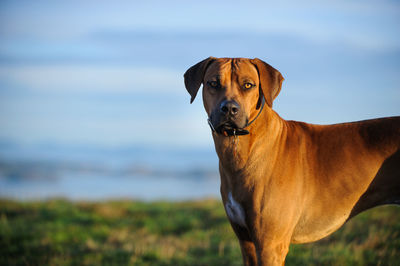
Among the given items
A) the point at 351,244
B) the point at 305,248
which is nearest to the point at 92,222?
the point at 305,248

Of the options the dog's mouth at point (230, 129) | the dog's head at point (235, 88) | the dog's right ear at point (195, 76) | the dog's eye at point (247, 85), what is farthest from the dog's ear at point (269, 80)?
the dog's right ear at point (195, 76)

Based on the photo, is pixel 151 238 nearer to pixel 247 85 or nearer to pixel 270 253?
pixel 270 253

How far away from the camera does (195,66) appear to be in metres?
3.85

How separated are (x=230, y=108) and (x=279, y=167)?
78cm

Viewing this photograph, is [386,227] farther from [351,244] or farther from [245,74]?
[245,74]

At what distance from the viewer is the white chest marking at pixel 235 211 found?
3477 mm

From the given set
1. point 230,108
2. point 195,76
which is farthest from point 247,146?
point 195,76

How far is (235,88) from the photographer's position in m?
3.40

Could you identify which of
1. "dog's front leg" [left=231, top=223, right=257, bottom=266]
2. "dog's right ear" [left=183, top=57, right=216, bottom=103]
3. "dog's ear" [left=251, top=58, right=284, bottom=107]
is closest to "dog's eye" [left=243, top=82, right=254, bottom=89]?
"dog's ear" [left=251, top=58, right=284, bottom=107]

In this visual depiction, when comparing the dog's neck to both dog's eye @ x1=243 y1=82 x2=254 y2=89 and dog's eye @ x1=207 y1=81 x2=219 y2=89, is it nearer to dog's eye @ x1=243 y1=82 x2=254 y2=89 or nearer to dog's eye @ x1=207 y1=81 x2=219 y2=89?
dog's eye @ x1=243 y1=82 x2=254 y2=89

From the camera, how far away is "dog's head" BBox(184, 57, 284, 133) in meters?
3.26

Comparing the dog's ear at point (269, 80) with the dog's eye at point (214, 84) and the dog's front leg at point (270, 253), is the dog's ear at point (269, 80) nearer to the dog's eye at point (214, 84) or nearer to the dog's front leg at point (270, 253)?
the dog's eye at point (214, 84)

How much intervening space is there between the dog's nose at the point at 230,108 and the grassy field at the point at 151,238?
113 inches

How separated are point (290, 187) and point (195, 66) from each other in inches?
59.6
